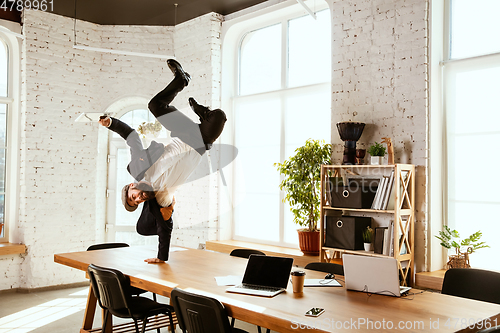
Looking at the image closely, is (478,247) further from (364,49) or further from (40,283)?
(40,283)

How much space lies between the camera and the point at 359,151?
4.52 meters

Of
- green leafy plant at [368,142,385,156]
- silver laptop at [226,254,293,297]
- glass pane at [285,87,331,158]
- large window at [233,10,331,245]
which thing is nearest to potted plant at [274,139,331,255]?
glass pane at [285,87,331,158]

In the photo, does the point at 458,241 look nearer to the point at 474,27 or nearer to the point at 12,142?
the point at 474,27

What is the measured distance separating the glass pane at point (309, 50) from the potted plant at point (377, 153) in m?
1.35

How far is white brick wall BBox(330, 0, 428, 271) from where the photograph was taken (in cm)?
426

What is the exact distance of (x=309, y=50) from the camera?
563 centimetres

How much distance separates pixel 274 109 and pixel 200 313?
3.81m

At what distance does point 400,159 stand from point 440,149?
0.39 m

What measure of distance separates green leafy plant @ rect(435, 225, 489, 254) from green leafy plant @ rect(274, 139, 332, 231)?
1.37 m

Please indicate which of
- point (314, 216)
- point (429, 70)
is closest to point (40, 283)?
point (314, 216)

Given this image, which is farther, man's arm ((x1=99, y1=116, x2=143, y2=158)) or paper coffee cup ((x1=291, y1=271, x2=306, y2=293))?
paper coffee cup ((x1=291, y1=271, x2=306, y2=293))

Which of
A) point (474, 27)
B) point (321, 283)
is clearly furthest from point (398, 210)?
point (474, 27)

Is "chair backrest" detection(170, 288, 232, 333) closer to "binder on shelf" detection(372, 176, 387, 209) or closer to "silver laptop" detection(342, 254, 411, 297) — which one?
"silver laptop" detection(342, 254, 411, 297)

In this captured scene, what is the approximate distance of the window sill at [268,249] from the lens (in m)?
4.90
